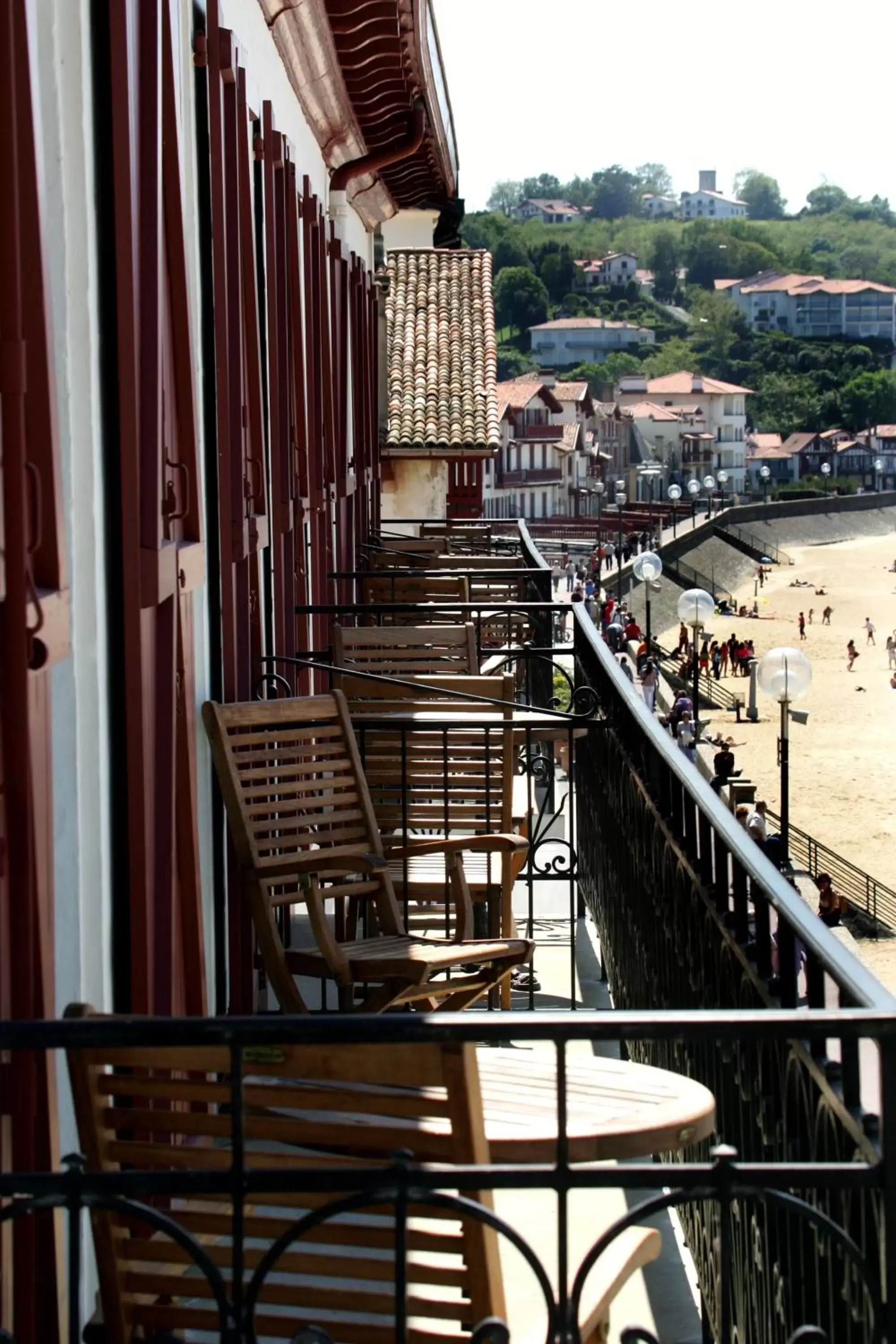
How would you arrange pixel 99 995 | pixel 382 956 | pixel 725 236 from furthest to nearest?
pixel 725 236
pixel 382 956
pixel 99 995

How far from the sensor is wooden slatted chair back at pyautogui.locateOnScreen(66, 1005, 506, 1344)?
2336mm

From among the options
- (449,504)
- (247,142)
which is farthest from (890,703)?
(247,142)

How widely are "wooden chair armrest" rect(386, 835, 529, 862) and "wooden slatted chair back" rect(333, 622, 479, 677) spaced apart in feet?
6.97

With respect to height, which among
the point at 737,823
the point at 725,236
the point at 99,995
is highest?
the point at 725,236

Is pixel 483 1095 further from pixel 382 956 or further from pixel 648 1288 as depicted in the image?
pixel 382 956

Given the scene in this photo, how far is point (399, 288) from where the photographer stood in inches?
854

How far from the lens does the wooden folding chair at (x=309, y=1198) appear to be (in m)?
2.33

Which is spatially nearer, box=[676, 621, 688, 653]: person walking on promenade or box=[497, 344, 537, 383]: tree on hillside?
box=[676, 621, 688, 653]: person walking on promenade

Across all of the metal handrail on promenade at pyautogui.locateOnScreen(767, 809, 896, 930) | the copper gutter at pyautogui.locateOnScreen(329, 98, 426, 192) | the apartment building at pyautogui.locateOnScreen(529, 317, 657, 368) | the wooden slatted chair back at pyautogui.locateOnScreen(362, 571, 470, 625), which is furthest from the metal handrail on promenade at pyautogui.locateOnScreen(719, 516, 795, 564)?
the wooden slatted chair back at pyautogui.locateOnScreen(362, 571, 470, 625)

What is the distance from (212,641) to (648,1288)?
207cm

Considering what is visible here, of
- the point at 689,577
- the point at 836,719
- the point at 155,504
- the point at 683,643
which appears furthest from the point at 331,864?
the point at 689,577

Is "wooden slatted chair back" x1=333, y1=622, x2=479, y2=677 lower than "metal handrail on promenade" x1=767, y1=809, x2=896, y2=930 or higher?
higher

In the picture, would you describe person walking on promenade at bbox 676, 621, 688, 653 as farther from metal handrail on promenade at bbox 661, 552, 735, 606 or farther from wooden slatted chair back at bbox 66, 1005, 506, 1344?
wooden slatted chair back at bbox 66, 1005, 506, 1344

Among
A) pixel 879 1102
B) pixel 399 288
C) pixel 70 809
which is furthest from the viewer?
pixel 399 288
